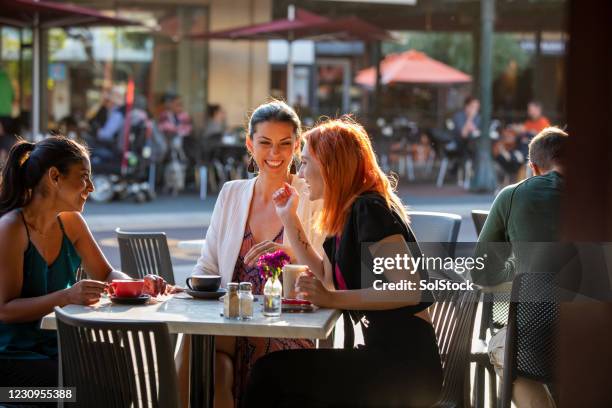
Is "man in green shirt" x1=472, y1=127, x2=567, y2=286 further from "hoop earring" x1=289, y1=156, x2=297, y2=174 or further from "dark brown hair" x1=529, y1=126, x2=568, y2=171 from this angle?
"hoop earring" x1=289, y1=156, x2=297, y2=174

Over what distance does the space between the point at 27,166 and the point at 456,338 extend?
1.74 meters

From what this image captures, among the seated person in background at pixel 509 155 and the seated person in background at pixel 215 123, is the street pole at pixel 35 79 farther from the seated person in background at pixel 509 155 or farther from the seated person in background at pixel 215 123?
the seated person in background at pixel 509 155

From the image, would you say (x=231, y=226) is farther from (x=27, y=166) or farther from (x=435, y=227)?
(x=435, y=227)

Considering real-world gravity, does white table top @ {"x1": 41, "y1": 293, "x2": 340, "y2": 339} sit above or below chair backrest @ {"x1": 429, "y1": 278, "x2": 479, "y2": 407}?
above

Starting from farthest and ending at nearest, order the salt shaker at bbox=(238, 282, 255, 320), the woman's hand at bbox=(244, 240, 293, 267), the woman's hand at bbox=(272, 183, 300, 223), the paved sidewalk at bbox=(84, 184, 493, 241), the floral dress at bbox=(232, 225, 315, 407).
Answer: the paved sidewalk at bbox=(84, 184, 493, 241)
the floral dress at bbox=(232, 225, 315, 407)
the woman's hand at bbox=(244, 240, 293, 267)
the woman's hand at bbox=(272, 183, 300, 223)
the salt shaker at bbox=(238, 282, 255, 320)

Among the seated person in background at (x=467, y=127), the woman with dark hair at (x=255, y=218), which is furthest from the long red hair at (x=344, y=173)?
the seated person in background at (x=467, y=127)

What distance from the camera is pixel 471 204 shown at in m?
15.8

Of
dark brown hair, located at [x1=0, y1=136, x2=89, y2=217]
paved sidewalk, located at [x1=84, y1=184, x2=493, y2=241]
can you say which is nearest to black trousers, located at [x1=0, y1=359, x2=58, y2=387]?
dark brown hair, located at [x1=0, y1=136, x2=89, y2=217]

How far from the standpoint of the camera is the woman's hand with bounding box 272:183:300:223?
395 centimetres

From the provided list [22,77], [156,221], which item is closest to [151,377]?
[156,221]

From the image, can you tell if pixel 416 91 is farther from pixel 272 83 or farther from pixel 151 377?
pixel 151 377

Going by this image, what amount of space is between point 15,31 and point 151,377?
700 inches

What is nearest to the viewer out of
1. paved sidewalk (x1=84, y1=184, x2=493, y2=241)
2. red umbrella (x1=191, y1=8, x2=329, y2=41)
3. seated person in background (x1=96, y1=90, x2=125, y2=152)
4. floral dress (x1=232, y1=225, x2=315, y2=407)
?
floral dress (x1=232, y1=225, x2=315, y2=407)

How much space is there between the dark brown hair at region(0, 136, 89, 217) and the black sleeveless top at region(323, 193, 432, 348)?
1.07 m
